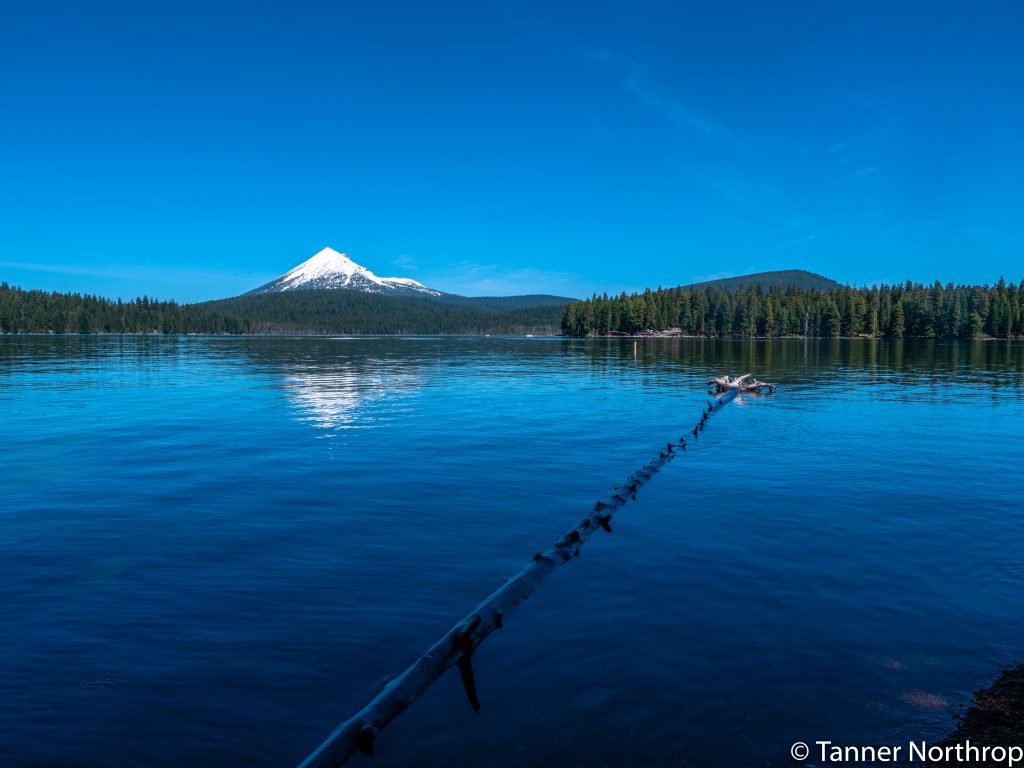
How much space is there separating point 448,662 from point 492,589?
3.40 m

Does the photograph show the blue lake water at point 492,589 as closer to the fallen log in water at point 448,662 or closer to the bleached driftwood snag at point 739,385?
the fallen log in water at point 448,662

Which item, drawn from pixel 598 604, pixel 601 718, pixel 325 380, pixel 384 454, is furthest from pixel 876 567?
pixel 325 380

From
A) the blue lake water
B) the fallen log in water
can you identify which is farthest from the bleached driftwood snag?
the fallen log in water

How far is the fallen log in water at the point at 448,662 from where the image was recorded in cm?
762

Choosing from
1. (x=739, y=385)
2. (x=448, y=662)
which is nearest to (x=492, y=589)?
(x=448, y=662)

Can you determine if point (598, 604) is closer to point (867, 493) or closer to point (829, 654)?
point (829, 654)

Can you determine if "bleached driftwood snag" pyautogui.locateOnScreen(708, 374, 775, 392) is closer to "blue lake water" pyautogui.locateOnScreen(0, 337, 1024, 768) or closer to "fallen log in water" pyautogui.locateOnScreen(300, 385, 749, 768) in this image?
"blue lake water" pyautogui.locateOnScreen(0, 337, 1024, 768)

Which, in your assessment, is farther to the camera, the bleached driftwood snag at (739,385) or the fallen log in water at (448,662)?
the bleached driftwood snag at (739,385)

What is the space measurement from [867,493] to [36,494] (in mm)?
26763

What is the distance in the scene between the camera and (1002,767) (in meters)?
7.27

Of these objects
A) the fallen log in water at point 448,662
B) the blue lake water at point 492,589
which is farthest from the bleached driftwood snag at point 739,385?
the fallen log in water at point 448,662

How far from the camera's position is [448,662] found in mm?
9352

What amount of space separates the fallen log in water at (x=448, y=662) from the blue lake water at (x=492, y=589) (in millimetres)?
232

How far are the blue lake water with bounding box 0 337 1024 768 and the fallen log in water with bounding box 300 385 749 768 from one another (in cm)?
23
